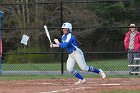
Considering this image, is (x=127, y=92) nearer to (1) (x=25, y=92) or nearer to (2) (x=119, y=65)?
(1) (x=25, y=92)

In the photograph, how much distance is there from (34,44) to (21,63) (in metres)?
1.00

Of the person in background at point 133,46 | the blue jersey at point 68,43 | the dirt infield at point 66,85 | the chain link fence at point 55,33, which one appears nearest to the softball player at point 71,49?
the blue jersey at point 68,43

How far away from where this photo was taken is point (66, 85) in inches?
578

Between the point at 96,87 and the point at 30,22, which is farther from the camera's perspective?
the point at 30,22

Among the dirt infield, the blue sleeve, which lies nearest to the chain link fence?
the dirt infield

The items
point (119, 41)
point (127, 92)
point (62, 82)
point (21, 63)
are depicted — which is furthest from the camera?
point (119, 41)

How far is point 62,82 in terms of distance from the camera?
15477 mm

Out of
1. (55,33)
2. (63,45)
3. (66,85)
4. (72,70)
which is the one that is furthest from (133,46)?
(55,33)

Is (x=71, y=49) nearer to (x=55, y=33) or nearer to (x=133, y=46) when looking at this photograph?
(x=133, y=46)

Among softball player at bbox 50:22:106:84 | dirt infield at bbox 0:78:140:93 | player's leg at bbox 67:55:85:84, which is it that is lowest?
dirt infield at bbox 0:78:140:93

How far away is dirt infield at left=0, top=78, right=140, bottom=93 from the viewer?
44.2ft

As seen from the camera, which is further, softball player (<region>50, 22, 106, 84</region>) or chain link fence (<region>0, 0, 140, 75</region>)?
chain link fence (<region>0, 0, 140, 75</region>)

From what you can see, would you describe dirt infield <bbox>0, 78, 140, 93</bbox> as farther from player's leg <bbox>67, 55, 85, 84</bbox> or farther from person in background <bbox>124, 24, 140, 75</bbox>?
person in background <bbox>124, 24, 140, 75</bbox>

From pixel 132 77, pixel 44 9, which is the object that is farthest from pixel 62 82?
pixel 44 9
